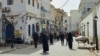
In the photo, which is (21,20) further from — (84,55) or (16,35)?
(84,55)

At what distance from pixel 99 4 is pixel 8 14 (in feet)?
55.2

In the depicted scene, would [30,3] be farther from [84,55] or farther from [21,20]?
[84,55]

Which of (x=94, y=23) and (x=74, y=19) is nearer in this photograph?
(x=94, y=23)

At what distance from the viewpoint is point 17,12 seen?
1560 inches

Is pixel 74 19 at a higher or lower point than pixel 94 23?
higher

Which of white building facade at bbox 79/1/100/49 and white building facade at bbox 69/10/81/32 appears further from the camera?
white building facade at bbox 69/10/81/32

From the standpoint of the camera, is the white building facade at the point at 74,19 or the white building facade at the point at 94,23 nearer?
the white building facade at the point at 94,23

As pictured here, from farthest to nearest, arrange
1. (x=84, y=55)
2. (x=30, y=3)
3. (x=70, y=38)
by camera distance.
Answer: (x=30, y=3), (x=70, y=38), (x=84, y=55)

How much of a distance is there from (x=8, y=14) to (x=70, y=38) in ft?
37.9

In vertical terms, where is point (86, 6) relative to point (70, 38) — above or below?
above

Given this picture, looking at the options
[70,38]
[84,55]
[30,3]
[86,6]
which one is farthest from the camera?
[86,6]

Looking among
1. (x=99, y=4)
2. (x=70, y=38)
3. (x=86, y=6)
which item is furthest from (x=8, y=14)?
(x=86, y=6)

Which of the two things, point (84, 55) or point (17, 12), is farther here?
point (17, 12)

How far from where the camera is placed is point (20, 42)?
128 feet
